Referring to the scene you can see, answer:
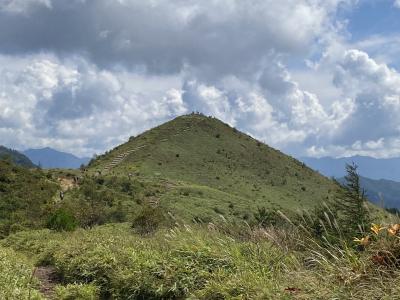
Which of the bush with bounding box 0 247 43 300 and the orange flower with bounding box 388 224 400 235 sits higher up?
the orange flower with bounding box 388 224 400 235

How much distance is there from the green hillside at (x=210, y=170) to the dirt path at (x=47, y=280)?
87.5 feet

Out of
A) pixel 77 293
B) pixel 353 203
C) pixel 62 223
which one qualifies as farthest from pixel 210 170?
pixel 77 293

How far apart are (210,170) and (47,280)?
5903 centimetres

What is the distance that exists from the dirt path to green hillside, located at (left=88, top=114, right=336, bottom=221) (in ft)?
87.5

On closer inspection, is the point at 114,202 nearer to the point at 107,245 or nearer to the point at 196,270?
the point at 107,245

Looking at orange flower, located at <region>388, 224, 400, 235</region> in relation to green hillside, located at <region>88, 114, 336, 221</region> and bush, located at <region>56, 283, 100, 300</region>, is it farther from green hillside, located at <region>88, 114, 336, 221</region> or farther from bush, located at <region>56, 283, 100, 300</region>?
green hillside, located at <region>88, 114, 336, 221</region>

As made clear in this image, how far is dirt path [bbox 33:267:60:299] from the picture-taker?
11633mm

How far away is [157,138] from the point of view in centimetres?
8300

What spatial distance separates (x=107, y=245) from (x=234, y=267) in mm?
5764

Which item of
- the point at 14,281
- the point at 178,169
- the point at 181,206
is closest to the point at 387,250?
the point at 14,281

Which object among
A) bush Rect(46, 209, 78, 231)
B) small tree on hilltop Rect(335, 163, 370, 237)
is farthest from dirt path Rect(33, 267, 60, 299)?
bush Rect(46, 209, 78, 231)

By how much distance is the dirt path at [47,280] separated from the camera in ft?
38.2

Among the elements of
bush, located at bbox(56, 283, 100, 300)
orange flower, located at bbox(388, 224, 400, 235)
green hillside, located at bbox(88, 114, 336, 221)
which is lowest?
bush, located at bbox(56, 283, 100, 300)

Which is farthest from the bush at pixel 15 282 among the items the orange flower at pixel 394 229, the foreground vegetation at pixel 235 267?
the orange flower at pixel 394 229
